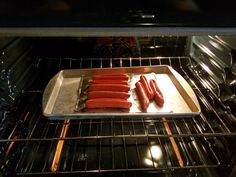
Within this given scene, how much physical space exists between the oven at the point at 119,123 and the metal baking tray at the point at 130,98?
3 cm

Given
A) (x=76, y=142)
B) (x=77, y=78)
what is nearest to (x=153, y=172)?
(x=76, y=142)

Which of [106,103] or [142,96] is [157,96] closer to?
[142,96]

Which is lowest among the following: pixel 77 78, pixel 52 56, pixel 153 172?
pixel 153 172

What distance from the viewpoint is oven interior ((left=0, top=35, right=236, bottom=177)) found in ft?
3.02

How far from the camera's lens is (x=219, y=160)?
0.94 meters

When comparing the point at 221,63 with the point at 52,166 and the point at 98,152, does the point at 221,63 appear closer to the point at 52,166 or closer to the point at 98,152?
the point at 98,152

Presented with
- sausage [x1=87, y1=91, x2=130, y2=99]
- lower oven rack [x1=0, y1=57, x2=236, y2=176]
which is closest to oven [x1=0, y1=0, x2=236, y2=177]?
lower oven rack [x1=0, y1=57, x2=236, y2=176]

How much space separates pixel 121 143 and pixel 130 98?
0.26 m

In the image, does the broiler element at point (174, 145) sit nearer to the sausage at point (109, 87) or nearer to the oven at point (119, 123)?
the oven at point (119, 123)

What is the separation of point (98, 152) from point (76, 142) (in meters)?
0.12

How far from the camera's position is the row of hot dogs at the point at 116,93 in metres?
1.08
